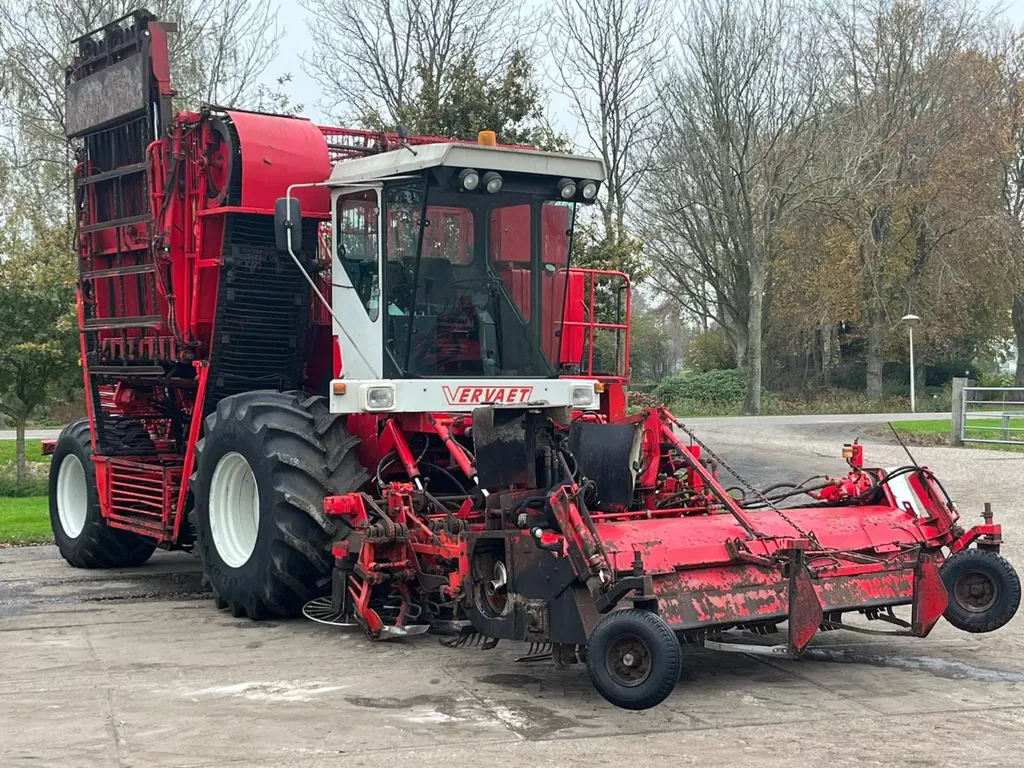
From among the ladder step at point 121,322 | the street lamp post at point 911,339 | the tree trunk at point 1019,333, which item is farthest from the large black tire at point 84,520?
the tree trunk at point 1019,333

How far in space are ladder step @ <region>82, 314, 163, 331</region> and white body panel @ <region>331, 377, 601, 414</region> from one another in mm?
2301

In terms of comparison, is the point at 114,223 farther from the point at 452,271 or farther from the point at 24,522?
the point at 24,522

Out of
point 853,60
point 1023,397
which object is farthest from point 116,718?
point 853,60

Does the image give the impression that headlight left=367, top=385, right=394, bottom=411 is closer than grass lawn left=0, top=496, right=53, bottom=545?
Yes

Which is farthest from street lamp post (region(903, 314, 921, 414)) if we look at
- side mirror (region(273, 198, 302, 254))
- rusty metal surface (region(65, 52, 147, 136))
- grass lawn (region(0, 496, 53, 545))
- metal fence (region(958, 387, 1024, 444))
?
side mirror (region(273, 198, 302, 254))

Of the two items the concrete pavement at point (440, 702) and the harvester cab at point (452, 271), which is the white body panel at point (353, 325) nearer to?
the harvester cab at point (452, 271)

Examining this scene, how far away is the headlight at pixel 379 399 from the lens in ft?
27.6

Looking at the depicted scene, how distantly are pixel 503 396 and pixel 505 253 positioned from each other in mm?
970

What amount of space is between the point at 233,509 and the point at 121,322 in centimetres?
261

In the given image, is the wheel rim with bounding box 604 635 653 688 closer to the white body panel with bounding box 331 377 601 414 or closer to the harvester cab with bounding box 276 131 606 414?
the white body panel with bounding box 331 377 601 414

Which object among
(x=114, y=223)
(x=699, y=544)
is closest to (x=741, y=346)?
(x=114, y=223)

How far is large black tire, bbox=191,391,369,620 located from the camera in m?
8.40

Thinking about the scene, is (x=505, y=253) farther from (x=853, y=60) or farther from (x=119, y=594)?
(x=853, y=60)

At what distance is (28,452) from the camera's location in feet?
79.8
